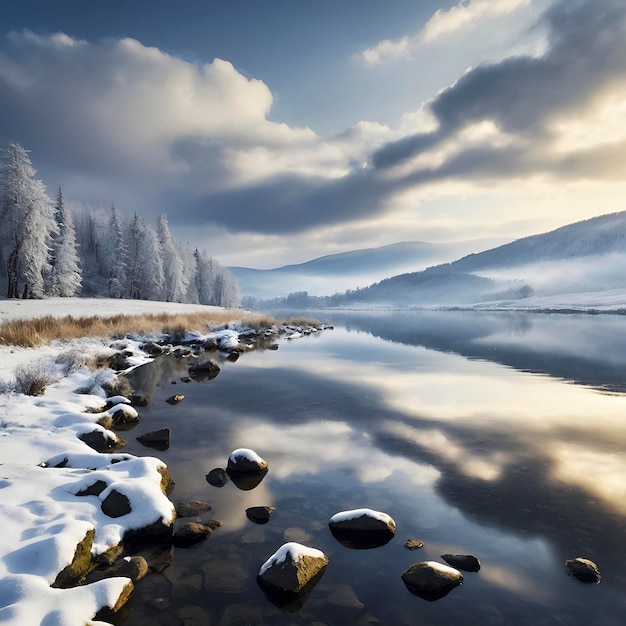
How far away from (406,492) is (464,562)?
1833 millimetres

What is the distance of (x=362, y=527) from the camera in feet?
17.1

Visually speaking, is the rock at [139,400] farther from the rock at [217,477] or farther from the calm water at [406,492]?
the rock at [217,477]

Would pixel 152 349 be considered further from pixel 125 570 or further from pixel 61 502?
pixel 125 570

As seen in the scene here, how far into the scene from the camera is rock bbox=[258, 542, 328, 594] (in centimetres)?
412

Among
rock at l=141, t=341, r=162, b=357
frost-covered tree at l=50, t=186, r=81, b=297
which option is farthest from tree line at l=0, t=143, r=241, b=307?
rock at l=141, t=341, r=162, b=357

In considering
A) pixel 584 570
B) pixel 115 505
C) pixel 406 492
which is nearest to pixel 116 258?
pixel 115 505

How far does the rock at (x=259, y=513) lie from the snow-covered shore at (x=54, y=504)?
116cm

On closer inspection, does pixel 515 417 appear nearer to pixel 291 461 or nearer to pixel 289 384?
pixel 291 461

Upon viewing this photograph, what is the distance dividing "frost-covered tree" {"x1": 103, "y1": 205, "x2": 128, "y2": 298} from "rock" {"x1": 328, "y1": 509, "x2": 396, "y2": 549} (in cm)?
6366

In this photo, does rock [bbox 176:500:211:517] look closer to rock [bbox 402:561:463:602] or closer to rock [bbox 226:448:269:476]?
rock [bbox 226:448:269:476]

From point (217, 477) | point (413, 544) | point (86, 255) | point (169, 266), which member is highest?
point (86, 255)

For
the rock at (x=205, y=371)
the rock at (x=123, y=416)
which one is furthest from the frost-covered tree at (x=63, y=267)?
the rock at (x=123, y=416)

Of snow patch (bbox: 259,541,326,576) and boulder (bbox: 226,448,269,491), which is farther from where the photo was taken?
boulder (bbox: 226,448,269,491)

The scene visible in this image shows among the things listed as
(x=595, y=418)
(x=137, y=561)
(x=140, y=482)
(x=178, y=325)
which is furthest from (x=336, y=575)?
(x=178, y=325)
